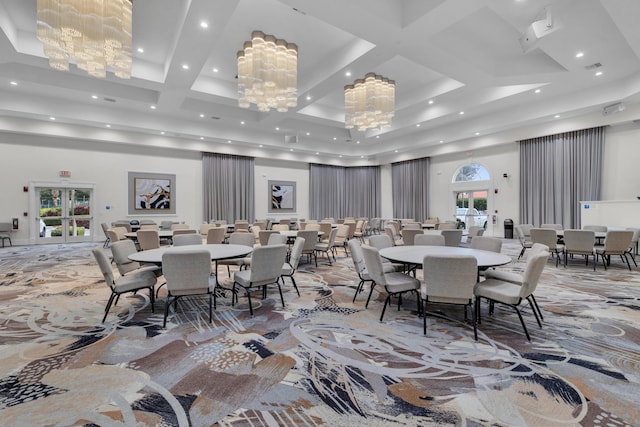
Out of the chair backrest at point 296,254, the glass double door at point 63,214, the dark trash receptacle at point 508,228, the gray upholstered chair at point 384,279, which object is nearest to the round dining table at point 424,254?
the gray upholstered chair at point 384,279

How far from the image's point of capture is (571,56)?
620 cm

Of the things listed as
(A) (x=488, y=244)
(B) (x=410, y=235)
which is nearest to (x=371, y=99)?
(B) (x=410, y=235)

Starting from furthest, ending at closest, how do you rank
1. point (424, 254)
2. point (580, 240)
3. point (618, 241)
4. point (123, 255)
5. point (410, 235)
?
point (410, 235), point (580, 240), point (618, 241), point (123, 255), point (424, 254)

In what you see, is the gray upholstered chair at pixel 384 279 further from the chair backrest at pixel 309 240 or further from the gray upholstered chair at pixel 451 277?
the chair backrest at pixel 309 240

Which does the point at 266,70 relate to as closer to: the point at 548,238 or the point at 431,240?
the point at 431,240

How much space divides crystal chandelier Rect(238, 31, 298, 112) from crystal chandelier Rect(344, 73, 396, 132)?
189 cm

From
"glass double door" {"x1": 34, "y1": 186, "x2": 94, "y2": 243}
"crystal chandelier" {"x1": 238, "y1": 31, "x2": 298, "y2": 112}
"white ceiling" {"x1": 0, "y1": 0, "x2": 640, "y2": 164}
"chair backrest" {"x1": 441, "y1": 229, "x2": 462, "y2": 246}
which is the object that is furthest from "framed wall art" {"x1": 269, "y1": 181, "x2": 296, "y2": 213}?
"chair backrest" {"x1": 441, "y1": 229, "x2": 462, "y2": 246}

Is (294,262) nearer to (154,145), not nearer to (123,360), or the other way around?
(123,360)

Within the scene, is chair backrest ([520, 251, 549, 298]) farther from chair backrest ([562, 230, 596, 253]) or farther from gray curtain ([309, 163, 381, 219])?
gray curtain ([309, 163, 381, 219])

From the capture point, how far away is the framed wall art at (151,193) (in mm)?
11625

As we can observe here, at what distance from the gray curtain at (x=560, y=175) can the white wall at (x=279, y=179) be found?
32.9 ft

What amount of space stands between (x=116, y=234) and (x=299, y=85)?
6.26 metres

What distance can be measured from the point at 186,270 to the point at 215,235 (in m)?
3.67

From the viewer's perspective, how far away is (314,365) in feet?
8.32
